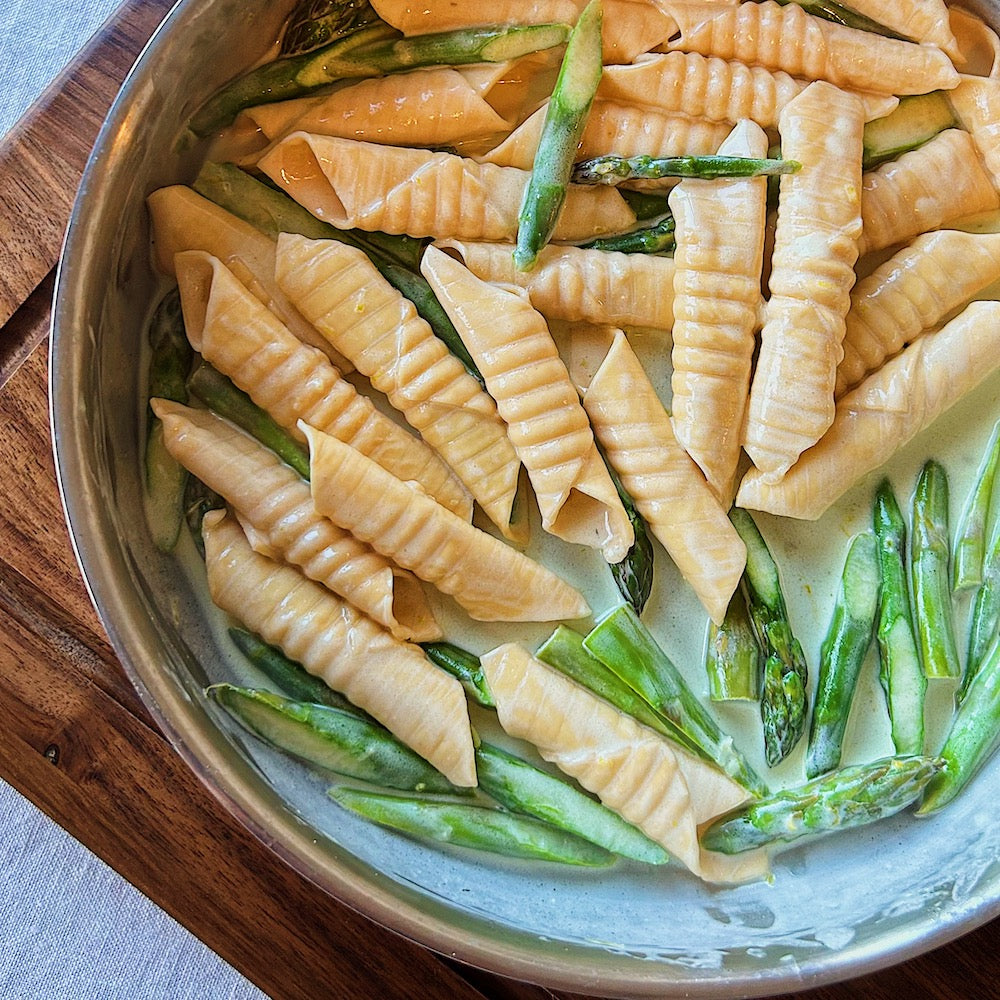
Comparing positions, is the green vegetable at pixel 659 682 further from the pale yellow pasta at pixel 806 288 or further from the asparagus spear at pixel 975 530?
the asparagus spear at pixel 975 530

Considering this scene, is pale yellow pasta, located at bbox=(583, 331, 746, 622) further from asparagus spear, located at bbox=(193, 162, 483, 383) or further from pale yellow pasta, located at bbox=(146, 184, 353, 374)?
pale yellow pasta, located at bbox=(146, 184, 353, 374)

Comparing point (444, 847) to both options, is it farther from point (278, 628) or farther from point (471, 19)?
point (471, 19)

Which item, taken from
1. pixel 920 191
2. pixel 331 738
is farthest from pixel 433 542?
pixel 920 191

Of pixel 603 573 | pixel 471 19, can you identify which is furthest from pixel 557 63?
pixel 603 573

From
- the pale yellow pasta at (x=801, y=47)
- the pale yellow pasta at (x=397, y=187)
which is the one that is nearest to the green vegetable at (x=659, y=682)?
the pale yellow pasta at (x=397, y=187)

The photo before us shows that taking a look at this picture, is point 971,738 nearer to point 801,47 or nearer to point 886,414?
point 886,414

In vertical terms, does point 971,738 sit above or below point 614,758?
below
